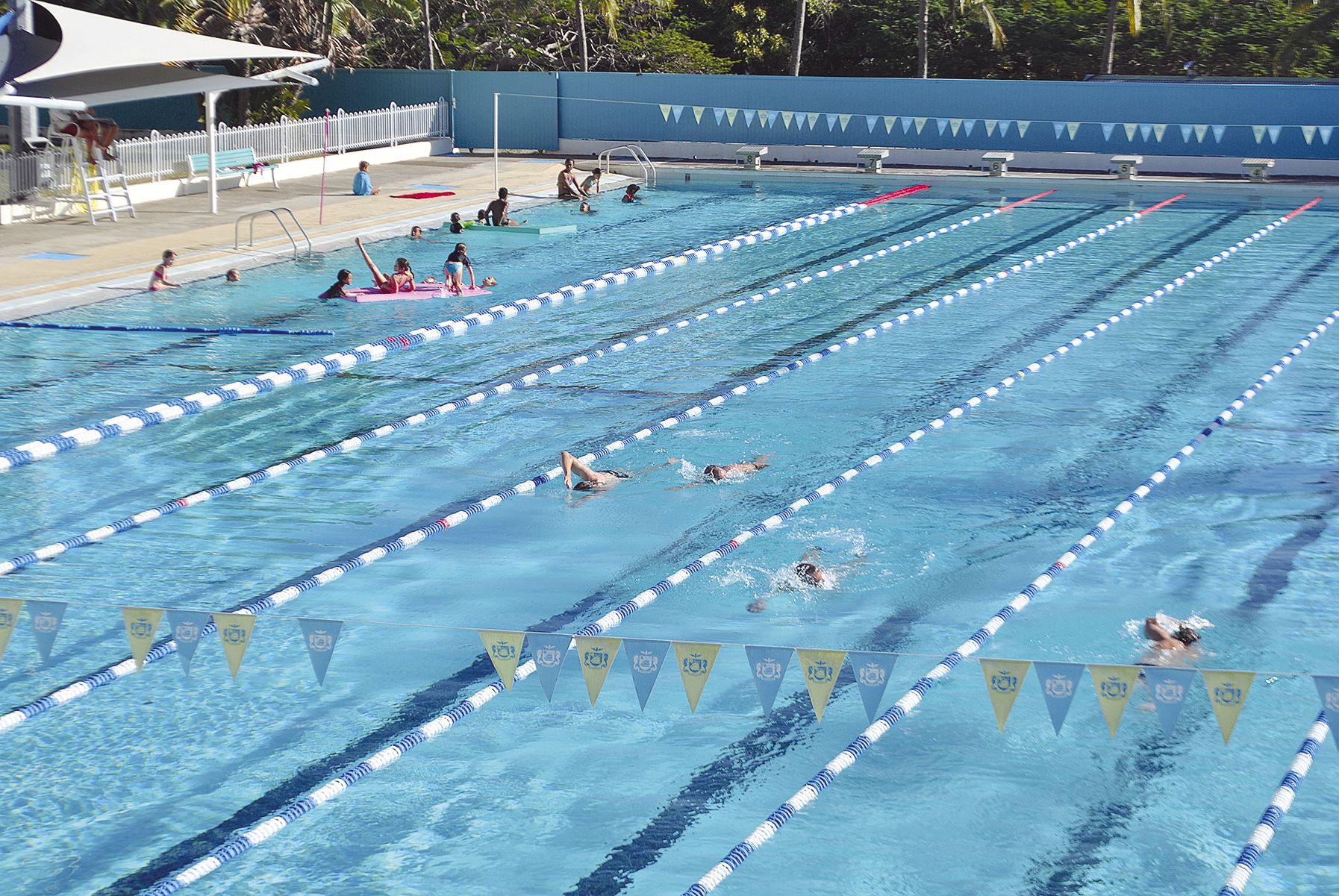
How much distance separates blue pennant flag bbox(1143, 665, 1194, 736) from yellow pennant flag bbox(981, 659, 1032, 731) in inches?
19.4

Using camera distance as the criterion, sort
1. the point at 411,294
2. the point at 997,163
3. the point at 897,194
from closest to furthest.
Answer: the point at 411,294 < the point at 897,194 < the point at 997,163

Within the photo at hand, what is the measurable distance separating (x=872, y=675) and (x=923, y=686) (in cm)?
133

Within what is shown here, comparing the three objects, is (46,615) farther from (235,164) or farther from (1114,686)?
(235,164)

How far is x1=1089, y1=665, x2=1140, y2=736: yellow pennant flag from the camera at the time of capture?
6.09 metres

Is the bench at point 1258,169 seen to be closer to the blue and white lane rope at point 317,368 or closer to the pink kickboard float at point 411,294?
the blue and white lane rope at point 317,368

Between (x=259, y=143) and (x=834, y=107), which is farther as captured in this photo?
(x=834, y=107)

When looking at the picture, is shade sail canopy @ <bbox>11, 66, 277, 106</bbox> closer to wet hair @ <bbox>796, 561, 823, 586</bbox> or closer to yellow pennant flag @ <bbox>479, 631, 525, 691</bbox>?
wet hair @ <bbox>796, 561, 823, 586</bbox>

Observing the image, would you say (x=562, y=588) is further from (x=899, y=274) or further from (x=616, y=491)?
(x=899, y=274)

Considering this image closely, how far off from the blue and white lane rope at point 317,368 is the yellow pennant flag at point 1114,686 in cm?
813

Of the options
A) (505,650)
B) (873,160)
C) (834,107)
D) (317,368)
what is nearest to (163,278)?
(317,368)

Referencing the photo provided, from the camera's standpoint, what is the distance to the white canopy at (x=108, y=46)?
20516 mm

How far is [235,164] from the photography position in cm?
2584

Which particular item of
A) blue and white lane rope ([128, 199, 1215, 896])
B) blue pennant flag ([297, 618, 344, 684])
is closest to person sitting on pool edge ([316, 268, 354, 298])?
blue and white lane rope ([128, 199, 1215, 896])

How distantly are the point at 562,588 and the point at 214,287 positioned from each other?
10.3 metres
